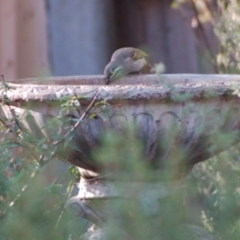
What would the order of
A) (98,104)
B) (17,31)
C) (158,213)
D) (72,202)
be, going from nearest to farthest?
1. (158,213)
2. (98,104)
3. (72,202)
4. (17,31)

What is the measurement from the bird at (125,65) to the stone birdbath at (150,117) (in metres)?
0.34

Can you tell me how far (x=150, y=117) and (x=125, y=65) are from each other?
551 mm

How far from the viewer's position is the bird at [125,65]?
2.79 metres

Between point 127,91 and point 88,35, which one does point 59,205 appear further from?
point 88,35

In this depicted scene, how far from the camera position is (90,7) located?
5.59m

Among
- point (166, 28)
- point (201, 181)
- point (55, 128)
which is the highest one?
point (55, 128)

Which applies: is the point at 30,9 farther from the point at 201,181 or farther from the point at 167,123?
the point at 167,123

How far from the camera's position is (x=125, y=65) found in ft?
9.45

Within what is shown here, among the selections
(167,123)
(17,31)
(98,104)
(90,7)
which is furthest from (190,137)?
(90,7)

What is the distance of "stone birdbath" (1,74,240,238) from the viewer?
7.57 feet

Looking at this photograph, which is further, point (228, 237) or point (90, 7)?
point (90, 7)

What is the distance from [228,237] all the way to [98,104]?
60cm

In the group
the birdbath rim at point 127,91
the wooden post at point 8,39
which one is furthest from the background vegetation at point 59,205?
the wooden post at point 8,39

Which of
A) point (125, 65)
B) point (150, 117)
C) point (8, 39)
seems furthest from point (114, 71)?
point (8, 39)
